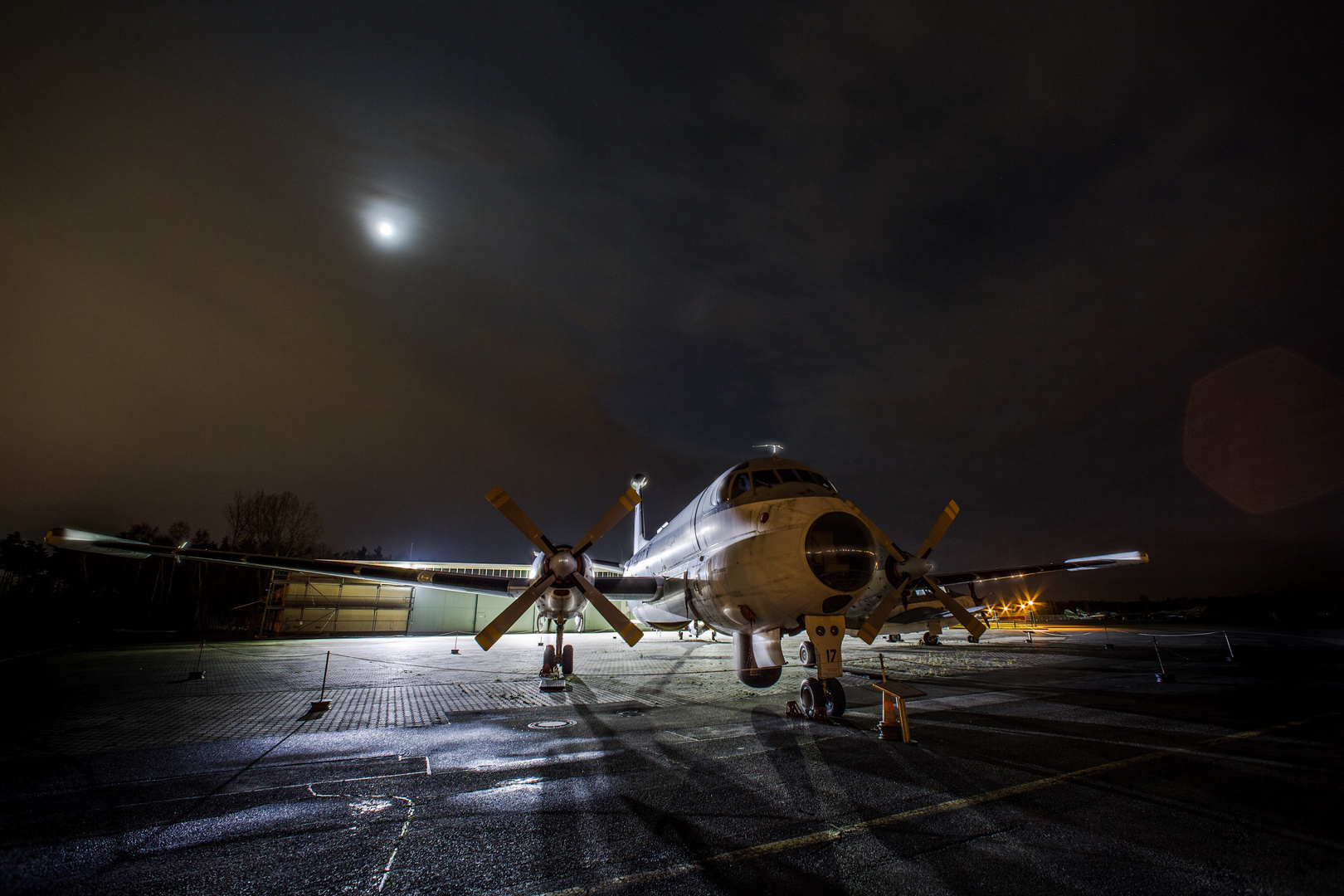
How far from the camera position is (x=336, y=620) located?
4275 centimetres

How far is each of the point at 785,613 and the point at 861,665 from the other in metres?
12.2

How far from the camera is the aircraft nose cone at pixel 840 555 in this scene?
9.38 m

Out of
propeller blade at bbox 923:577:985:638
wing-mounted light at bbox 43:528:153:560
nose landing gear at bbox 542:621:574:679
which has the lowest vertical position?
nose landing gear at bbox 542:621:574:679

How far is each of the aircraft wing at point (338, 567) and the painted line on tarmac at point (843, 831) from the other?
381 inches

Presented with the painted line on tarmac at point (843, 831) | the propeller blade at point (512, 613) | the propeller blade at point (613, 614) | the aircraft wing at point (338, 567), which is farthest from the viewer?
the propeller blade at point (613, 614)

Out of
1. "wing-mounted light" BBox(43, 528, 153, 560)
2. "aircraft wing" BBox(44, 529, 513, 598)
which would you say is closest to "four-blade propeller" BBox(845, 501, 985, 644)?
"aircraft wing" BBox(44, 529, 513, 598)

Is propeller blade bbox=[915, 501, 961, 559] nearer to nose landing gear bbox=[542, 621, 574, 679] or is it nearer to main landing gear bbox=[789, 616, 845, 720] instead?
main landing gear bbox=[789, 616, 845, 720]

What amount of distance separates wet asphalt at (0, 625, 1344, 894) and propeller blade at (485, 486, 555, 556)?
3.97 m

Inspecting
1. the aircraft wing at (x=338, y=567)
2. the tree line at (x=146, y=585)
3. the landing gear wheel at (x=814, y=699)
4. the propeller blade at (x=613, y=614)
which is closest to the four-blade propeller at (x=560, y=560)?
the propeller blade at (x=613, y=614)

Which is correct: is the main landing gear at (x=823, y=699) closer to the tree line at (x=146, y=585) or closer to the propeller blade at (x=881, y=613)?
the propeller blade at (x=881, y=613)

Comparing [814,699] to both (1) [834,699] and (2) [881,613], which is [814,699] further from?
(2) [881,613]

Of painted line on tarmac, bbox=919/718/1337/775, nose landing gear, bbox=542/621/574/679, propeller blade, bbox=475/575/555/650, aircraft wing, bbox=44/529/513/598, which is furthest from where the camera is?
nose landing gear, bbox=542/621/574/679

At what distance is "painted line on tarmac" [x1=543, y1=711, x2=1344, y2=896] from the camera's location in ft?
12.6

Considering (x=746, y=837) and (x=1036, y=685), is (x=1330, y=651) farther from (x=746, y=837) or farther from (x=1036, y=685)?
(x=746, y=837)
